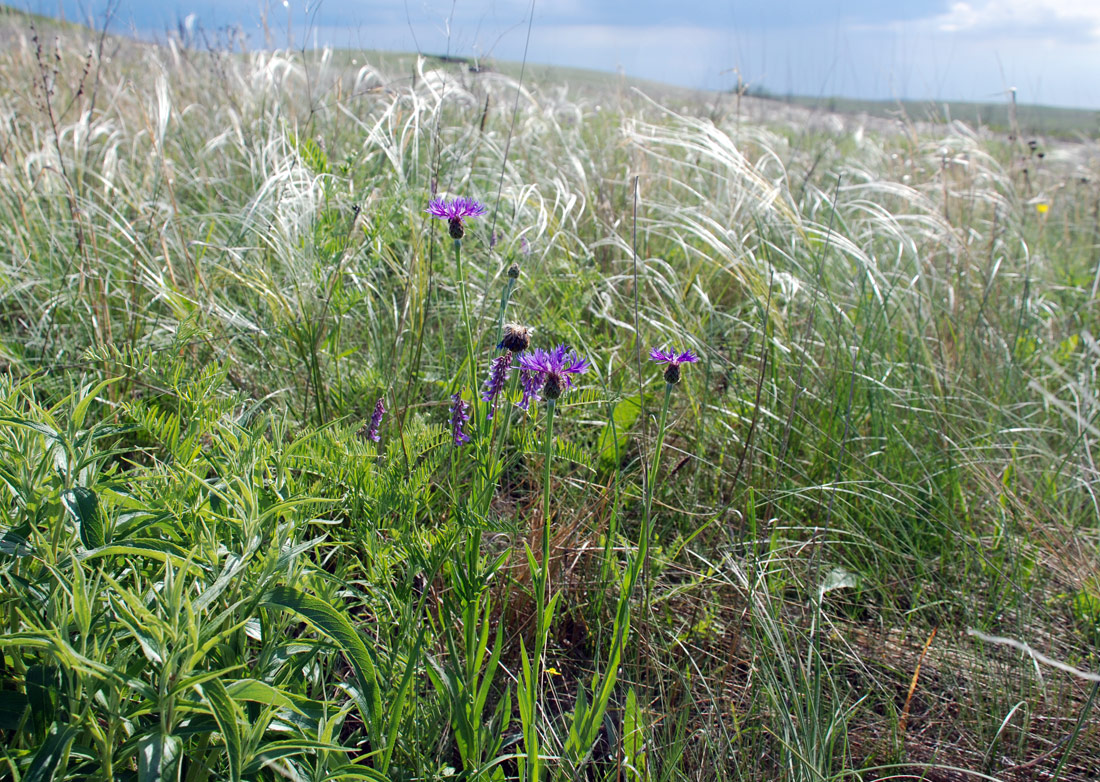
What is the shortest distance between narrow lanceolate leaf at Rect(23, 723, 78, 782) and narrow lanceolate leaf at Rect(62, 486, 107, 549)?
23cm

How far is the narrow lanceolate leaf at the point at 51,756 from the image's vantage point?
69 cm

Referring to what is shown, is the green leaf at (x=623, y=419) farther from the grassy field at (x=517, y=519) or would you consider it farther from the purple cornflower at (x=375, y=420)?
Result: the purple cornflower at (x=375, y=420)

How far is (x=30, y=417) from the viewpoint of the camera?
918 mm

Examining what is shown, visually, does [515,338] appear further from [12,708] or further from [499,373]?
[12,708]

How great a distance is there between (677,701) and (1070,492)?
1.19 m

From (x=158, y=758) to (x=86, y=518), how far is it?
1.05ft

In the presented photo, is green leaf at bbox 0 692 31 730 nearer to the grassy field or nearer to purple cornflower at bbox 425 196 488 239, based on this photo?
the grassy field

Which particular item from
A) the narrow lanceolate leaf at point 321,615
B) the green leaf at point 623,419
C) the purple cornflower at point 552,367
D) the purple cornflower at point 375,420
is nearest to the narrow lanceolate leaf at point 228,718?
the narrow lanceolate leaf at point 321,615

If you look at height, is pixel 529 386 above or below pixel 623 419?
above

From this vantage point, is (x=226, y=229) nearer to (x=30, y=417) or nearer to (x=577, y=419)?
(x=577, y=419)

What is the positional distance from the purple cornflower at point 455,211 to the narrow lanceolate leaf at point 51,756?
87cm

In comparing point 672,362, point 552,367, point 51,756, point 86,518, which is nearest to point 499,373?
point 552,367

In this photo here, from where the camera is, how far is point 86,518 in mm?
856

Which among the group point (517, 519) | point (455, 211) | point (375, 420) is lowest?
point (517, 519)
